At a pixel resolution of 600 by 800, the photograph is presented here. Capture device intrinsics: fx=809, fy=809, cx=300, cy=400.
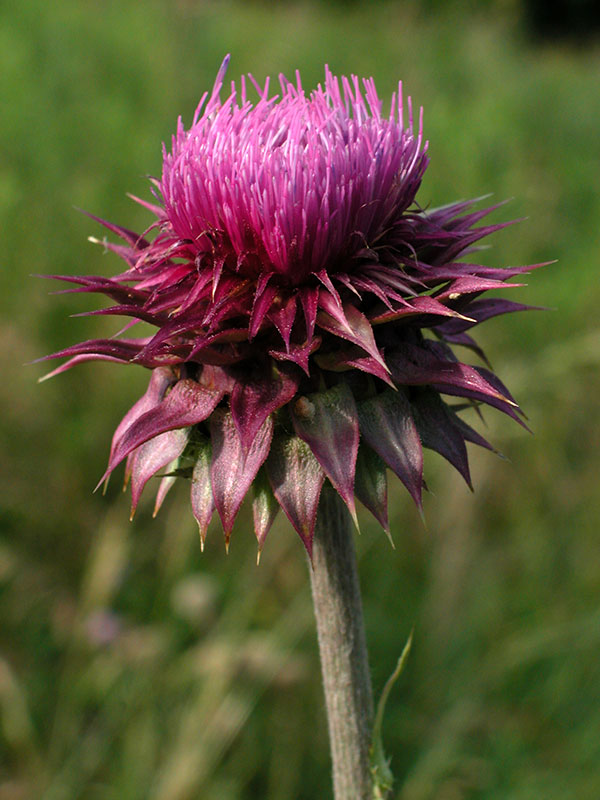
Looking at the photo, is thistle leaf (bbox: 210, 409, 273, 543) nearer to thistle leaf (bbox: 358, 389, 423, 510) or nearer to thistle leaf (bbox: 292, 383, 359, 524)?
thistle leaf (bbox: 292, 383, 359, 524)

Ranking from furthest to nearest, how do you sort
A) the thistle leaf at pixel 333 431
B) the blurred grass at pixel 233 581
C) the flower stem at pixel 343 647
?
the blurred grass at pixel 233 581 < the flower stem at pixel 343 647 < the thistle leaf at pixel 333 431

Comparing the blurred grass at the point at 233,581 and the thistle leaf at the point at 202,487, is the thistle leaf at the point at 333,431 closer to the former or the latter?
the thistle leaf at the point at 202,487

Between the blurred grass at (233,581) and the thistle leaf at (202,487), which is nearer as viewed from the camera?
the thistle leaf at (202,487)

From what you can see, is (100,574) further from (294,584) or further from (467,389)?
(467,389)

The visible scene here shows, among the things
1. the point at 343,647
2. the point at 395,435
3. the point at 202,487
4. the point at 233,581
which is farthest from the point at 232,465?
the point at 233,581

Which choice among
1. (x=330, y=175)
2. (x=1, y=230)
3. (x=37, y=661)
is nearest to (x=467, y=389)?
(x=330, y=175)

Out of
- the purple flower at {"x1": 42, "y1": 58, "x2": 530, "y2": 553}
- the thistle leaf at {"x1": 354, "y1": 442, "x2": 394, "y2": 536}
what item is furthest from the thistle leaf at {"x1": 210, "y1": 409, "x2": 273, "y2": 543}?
the thistle leaf at {"x1": 354, "y1": 442, "x2": 394, "y2": 536}

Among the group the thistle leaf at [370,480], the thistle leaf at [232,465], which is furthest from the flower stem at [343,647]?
the thistle leaf at [232,465]
